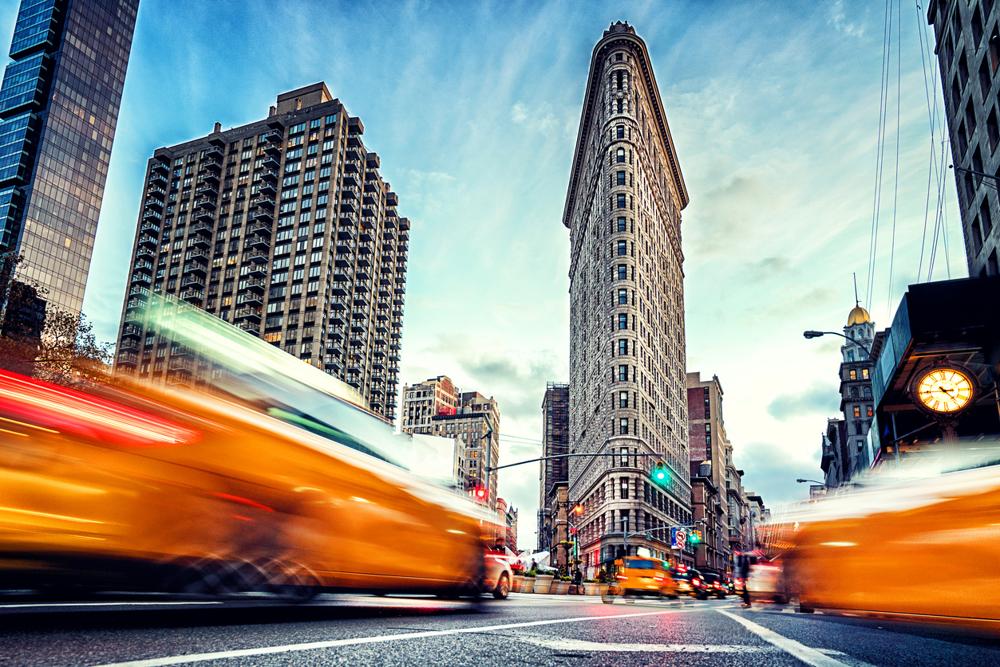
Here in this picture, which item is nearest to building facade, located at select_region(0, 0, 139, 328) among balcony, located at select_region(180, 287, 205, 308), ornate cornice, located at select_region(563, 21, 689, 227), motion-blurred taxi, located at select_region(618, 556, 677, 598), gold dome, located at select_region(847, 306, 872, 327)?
balcony, located at select_region(180, 287, 205, 308)

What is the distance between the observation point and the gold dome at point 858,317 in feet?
443

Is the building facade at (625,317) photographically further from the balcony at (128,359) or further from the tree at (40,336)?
the balcony at (128,359)

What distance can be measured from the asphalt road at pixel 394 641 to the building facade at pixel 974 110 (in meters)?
28.4

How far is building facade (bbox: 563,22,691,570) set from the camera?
235 feet

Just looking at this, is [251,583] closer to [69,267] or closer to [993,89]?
[993,89]

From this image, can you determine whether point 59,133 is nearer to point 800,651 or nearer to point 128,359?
point 128,359

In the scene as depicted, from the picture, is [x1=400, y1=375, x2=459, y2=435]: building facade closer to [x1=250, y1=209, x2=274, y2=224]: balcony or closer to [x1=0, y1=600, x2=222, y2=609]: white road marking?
[x1=250, y1=209, x2=274, y2=224]: balcony

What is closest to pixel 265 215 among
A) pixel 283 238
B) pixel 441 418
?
pixel 283 238

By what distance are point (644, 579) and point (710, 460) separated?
4492 inches

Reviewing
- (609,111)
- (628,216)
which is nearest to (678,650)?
(628,216)

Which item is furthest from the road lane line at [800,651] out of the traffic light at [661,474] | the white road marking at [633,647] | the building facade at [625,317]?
the building facade at [625,317]

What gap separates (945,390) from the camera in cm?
1758

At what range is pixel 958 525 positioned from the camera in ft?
19.9

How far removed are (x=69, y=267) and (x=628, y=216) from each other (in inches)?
3042
